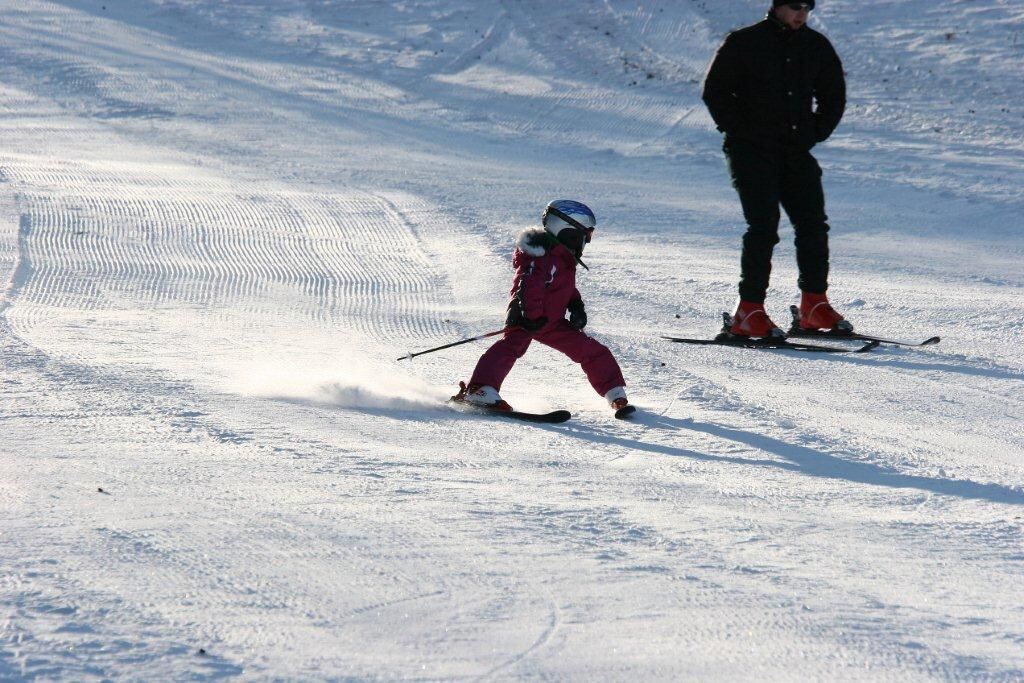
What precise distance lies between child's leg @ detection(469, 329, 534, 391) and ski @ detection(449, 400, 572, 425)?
12 centimetres

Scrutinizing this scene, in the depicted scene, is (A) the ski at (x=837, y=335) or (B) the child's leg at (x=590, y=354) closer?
(B) the child's leg at (x=590, y=354)

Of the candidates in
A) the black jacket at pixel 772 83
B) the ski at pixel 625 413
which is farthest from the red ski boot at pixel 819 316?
the ski at pixel 625 413

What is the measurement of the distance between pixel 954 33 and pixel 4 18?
1457 cm

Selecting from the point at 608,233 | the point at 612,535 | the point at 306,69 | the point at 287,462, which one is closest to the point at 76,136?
the point at 306,69

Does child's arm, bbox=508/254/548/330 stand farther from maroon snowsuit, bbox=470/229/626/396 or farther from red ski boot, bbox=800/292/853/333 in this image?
red ski boot, bbox=800/292/853/333

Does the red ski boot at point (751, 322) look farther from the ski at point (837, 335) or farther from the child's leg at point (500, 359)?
the child's leg at point (500, 359)

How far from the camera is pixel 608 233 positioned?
9180 millimetres

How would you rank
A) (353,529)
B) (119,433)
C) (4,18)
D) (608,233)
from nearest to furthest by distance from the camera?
(353,529) < (119,433) < (608,233) < (4,18)

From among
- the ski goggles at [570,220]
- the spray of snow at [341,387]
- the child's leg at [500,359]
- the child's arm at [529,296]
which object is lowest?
the spray of snow at [341,387]

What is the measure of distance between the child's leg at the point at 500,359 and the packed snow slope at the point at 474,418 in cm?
21

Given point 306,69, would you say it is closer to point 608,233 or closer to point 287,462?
point 608,233

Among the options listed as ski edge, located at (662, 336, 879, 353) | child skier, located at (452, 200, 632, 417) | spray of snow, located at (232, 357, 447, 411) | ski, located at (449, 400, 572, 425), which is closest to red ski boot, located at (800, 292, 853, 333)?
ski edge, located at (662, 336, 879, 353)

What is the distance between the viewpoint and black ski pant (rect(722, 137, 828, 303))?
646cm

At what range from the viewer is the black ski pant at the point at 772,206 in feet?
21.2
